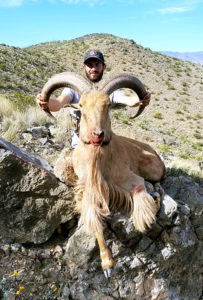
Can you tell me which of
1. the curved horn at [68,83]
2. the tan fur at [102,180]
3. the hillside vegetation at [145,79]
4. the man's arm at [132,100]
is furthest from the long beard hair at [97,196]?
the hillside vegetation at [145,79]

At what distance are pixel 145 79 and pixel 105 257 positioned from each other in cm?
3837

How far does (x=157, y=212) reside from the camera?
16.2 ft

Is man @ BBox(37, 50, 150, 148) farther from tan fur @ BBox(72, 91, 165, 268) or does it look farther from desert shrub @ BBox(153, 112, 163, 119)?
desert shrub @ BBox(153, 112, 163, 119)

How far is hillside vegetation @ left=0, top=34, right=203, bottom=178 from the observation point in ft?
66.5

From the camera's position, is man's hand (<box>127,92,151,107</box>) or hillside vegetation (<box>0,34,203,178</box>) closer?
man's hand (<box>127,92,151,107</box>)

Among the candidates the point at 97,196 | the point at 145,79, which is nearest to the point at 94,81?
the point at 97,196

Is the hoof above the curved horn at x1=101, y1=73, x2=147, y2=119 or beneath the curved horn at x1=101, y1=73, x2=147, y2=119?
beneath

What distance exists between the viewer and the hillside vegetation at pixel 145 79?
66.5 ft

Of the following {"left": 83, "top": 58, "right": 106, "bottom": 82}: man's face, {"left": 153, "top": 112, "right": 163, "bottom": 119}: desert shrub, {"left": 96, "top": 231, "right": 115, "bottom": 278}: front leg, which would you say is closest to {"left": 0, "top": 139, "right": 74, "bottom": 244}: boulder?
{"left": 96, "top": 231, "right": 115, "bottom": 278}: front leg

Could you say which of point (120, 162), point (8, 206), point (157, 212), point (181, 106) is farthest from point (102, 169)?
point (181, 106)

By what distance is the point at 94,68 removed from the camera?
5.91 metres

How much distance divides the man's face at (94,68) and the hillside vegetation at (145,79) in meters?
7.30

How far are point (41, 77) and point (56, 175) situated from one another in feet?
85.2

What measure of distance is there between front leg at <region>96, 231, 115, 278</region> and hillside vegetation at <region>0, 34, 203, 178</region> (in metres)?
9.38
